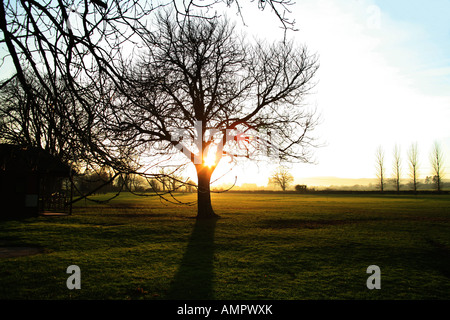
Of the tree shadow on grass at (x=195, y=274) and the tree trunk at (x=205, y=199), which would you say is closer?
the tree shadow on grass at (x=195, y=274)

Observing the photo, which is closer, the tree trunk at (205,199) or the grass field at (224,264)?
the grass field at (224,264)

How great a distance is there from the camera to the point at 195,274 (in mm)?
7508

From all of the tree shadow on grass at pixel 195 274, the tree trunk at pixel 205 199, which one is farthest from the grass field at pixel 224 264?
the tree trunk at pixel 205 199

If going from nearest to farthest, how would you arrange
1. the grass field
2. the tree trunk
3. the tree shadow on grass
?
the tree shadow on grass < the grass field < the tree trunk

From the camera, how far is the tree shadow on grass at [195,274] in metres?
6.04

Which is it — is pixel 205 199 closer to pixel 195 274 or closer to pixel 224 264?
pixel 224 264

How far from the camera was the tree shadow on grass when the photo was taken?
604cm

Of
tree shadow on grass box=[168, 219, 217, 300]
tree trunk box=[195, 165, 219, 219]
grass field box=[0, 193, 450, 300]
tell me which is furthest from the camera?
tree trunk box=[195, 165, 219, 219]

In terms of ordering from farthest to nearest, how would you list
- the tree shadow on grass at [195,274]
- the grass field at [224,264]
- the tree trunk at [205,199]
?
1. the tree trunk at [205,199]
2. the grass field at [224,264]
3. the tree shadow on grass at [195,274]

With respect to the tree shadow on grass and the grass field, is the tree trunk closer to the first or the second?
the grass field

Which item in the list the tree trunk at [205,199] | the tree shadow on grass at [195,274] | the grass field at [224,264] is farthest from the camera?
the tree trunk at [205,199]

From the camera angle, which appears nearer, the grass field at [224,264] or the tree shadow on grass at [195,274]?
the tree shadow on grass at [195,274]

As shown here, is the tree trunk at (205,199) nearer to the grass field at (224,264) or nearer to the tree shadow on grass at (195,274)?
the grass field at (224,264)

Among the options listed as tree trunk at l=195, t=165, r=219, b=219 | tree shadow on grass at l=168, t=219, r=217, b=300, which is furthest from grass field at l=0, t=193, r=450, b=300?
tree trunk at l=195, t=165, r=219, b=219
